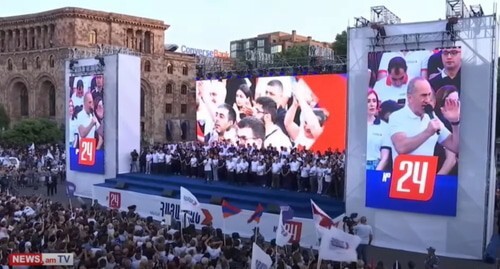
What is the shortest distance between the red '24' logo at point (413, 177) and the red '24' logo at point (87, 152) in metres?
15.1

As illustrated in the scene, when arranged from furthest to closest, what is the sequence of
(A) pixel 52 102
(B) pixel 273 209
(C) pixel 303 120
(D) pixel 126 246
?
(A) pixel 52 102, (C) pixel 303 120, (B) pixel 273 209, (D) pixel 126 246

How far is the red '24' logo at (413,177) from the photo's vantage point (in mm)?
15781

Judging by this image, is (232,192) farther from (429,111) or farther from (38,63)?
(38,63)

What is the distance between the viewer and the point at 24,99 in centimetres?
5175

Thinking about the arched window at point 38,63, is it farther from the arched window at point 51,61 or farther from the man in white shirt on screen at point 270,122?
the man in white shirt on screen at point 270,122

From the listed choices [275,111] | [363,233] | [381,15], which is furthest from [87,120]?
[363,233]

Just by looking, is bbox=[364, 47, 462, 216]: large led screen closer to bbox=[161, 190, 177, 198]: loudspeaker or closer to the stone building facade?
bbox=[161, 190, 177, 198]: loudspeaker

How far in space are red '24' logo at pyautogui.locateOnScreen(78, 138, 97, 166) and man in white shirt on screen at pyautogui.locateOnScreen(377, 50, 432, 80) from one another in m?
14.8

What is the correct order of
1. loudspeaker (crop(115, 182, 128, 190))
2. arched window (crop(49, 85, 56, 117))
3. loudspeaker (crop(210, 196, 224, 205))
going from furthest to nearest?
arched window (crop(49, 85, 56, 117)) < loudspeaker (crop(115, 182, 128, 190)) < loudspeaker (crop(210, 196, 224, 205))

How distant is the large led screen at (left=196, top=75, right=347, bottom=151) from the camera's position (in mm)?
28719

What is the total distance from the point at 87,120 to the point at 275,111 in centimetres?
1020

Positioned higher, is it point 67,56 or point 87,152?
point 67,56

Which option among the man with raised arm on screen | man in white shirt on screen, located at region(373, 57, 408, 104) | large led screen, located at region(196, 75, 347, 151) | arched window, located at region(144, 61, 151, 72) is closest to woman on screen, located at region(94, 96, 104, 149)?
large led screen, located at region(196, 75, 347, 151)

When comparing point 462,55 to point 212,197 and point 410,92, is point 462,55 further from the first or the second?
point 212,197
